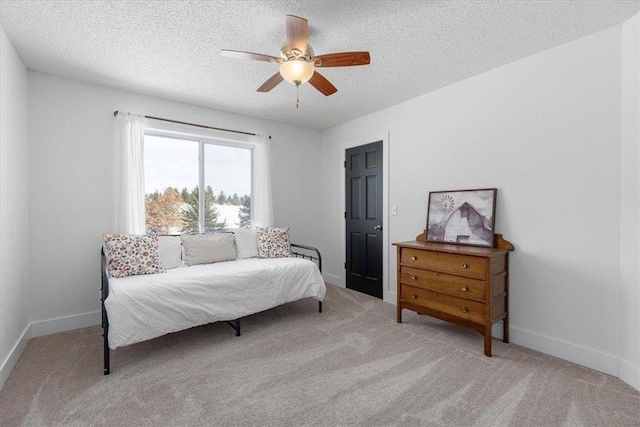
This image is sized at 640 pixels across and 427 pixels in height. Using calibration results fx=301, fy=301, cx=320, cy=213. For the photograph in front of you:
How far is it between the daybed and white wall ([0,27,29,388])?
593mm

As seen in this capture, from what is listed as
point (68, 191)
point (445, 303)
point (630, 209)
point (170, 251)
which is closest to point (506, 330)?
point (445, 303)

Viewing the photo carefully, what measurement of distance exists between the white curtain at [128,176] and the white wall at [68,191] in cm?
→ 9

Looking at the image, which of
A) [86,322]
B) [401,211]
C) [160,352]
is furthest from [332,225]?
[86,322]

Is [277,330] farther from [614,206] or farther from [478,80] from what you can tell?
[478,80]

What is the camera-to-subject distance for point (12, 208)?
7.77ft

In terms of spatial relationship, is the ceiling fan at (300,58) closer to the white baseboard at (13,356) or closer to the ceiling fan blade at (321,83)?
the ceiling fan blade at (321,83)

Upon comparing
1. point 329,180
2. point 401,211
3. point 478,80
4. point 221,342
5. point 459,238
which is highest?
point 478,80

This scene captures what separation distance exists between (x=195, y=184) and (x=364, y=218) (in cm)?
231

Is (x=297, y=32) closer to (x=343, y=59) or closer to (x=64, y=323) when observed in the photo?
(x=343, y=59)

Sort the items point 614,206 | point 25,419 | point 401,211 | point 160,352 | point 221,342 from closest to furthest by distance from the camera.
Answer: point 25,419, point 614,206, point 160,352, point 221,342, point 401,211

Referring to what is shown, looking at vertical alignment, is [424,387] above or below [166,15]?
below

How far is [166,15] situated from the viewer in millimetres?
2045

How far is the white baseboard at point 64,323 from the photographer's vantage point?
2869 mm

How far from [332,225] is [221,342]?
2540 mm
